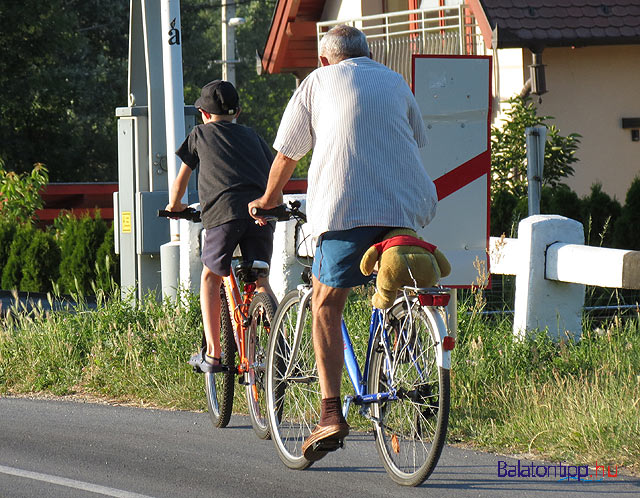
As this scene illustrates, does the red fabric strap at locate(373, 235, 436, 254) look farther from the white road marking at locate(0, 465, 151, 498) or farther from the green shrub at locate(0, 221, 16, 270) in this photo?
the green shrub at locate(0, 221, 16, 270)

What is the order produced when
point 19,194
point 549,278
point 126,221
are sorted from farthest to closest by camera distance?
1. point 19,194
2. point 126,221
3. point 549,278

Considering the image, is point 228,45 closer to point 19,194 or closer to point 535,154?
point 19,194

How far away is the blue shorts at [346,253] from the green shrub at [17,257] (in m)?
13.5

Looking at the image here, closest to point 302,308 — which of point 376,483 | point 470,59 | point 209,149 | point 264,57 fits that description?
point 376,483

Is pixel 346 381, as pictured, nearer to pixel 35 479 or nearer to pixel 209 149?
pixel 209 149

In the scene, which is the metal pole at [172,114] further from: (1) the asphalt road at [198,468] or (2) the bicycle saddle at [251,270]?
(2) the bicycle saddle at [251,270]

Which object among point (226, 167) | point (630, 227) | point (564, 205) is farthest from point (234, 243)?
point (564, 205)

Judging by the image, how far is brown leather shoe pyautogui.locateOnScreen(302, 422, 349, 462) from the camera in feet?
18.8

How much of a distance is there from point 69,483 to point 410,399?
1746 millimetres

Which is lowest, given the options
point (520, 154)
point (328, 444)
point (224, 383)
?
point (328, 444)

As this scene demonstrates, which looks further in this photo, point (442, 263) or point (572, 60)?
point (572, 60)

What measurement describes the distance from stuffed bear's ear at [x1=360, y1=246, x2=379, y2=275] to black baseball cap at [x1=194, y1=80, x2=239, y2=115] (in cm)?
191

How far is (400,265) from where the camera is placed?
17.8 ft

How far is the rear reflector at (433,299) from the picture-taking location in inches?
210
